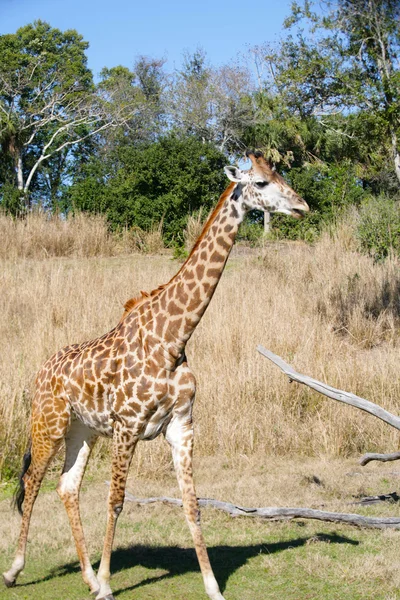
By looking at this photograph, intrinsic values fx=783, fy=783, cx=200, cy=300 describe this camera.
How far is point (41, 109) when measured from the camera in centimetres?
3275

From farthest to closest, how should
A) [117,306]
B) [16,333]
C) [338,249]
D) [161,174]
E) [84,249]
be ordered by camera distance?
[161,174] → [84,249] → [338,249] → [117,306] → [16,333]

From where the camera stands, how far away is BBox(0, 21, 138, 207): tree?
1256 inches

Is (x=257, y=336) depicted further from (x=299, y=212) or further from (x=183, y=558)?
(x=299, y=212)

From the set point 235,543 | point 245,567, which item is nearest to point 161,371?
point 245,567

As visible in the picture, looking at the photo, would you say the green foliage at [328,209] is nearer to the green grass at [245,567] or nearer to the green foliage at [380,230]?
the green foliage at [380,230]

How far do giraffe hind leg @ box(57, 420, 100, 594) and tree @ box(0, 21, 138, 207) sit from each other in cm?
2613

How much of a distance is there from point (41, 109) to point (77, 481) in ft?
96.3

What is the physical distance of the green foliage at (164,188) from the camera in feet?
63.3

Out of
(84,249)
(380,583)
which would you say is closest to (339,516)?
(380,583)

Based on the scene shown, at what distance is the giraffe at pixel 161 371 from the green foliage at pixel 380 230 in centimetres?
1084

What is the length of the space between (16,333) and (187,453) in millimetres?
7807

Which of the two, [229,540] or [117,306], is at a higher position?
[117,306]

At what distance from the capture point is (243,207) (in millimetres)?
4957

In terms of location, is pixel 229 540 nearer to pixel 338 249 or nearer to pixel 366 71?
pixel 366 71
